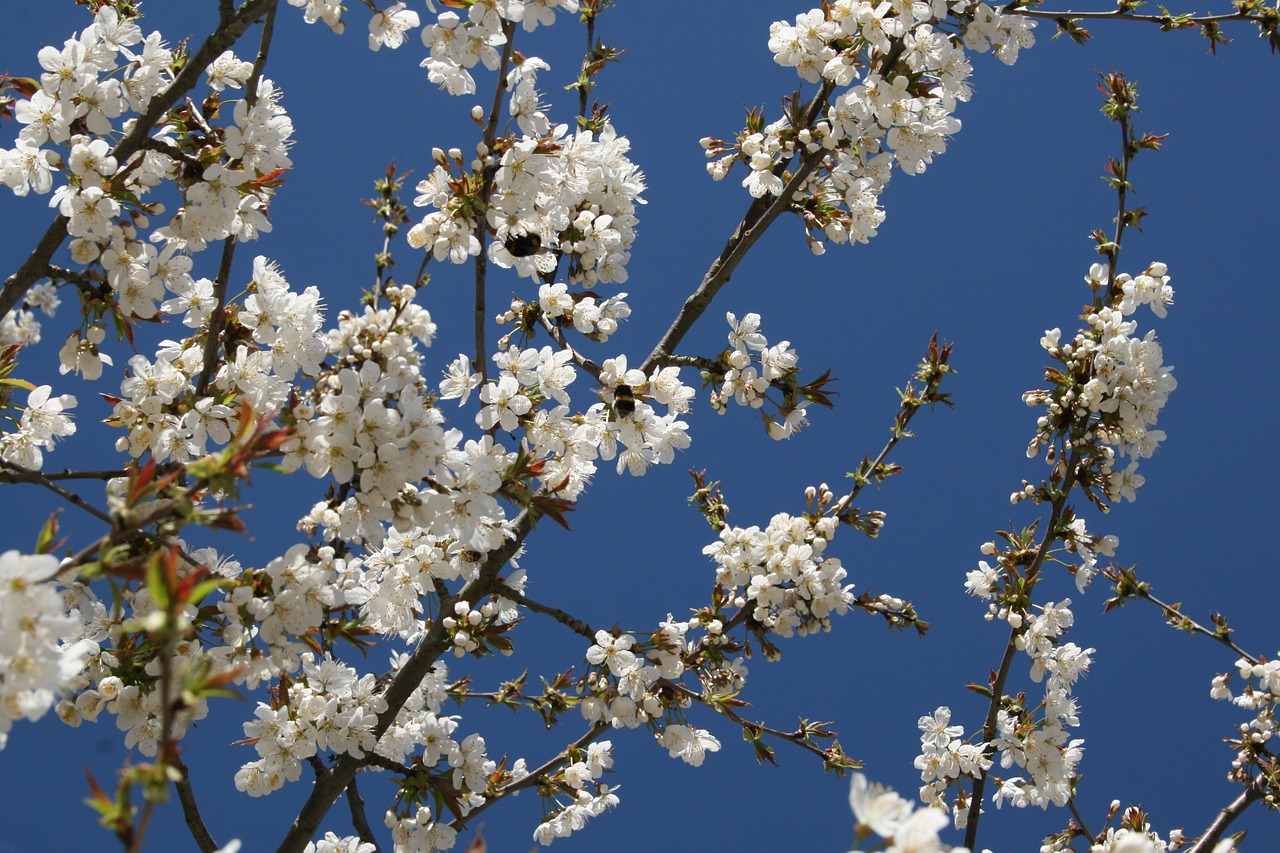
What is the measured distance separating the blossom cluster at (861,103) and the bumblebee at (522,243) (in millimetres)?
553

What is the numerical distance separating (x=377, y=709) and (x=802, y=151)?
1.63m

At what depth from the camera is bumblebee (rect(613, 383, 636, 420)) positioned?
2271 mm

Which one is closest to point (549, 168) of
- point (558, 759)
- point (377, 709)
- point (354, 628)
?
point (354, 628)

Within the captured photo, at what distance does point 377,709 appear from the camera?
7.81 feet

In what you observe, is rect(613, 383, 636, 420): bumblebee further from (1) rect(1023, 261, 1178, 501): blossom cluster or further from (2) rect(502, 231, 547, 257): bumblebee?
(1) rect(1023, 261, 1178, 501): blossom cluster

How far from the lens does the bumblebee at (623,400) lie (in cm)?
227

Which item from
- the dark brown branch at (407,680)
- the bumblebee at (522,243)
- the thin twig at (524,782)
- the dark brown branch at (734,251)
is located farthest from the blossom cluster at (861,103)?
the thin twig at (524,782)

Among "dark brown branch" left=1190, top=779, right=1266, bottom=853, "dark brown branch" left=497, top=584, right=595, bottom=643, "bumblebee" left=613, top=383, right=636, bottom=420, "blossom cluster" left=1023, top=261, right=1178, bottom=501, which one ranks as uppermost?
"blossom cluster" left=1023, top=261, right=1178, bottom=501

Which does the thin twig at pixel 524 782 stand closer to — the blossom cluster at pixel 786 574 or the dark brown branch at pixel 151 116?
the blossom cluster at pixel 786 574

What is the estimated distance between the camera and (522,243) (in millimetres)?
2289

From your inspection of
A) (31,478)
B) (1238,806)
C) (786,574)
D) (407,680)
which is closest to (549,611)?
(407,680)

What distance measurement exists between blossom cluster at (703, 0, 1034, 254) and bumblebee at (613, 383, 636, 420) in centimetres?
61

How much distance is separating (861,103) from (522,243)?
853 mm

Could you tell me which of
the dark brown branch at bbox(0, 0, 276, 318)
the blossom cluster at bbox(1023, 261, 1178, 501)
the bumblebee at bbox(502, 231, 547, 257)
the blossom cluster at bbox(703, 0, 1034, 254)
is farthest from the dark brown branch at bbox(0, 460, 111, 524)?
the blossom cluster at bbox(1023, 261, 1178, 501)
